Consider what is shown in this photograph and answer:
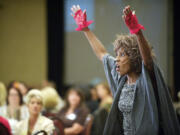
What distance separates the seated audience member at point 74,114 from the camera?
15.1ft

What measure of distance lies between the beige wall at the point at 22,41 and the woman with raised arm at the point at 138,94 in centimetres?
796

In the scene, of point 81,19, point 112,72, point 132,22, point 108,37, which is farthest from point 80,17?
point 108,37

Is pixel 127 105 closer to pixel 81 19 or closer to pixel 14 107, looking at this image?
pixel 81 19

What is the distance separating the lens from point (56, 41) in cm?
1012

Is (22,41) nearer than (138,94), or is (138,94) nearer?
(138,94)

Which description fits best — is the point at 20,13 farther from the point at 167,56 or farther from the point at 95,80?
the point at 167,56

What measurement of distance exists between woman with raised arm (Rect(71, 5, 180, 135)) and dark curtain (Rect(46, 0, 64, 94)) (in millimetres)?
7475

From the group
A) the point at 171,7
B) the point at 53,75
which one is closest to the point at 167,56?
the point at 171,7

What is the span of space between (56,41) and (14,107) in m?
5.22

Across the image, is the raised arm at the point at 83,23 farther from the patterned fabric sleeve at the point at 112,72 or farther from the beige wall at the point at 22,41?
the beige wall at the point at 22,41

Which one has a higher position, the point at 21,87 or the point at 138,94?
the point at 138,94

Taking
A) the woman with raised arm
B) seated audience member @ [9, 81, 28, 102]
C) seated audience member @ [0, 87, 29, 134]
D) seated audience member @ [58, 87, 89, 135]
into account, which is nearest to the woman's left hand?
the woman with raised arm

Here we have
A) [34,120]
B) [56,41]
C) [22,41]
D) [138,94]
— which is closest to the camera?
[138,94]

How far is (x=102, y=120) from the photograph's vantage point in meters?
4.70
